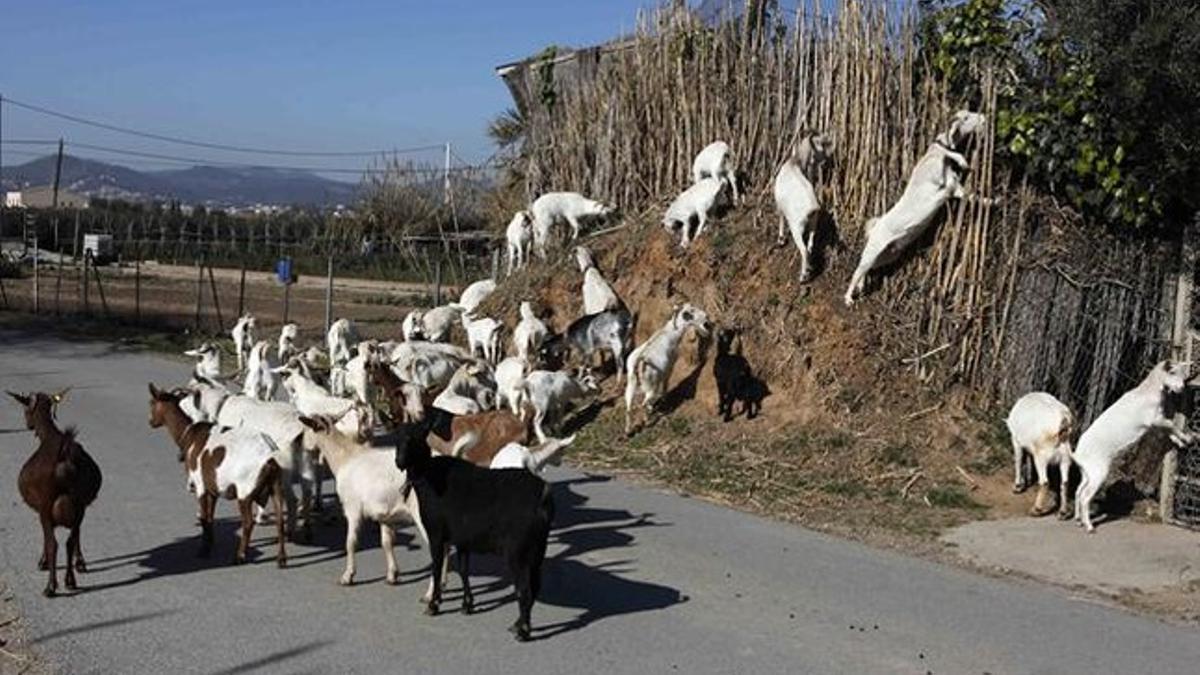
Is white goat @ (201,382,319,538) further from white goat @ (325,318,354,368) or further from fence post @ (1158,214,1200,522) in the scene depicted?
white goat @ (325,318,354,368)

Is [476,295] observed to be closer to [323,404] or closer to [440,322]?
[440,322]

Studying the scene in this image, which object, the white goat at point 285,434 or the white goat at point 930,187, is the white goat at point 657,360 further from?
the white goat at point 285,434

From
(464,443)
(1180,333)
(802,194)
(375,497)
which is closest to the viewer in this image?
(375,497)

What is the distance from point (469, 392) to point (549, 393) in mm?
836

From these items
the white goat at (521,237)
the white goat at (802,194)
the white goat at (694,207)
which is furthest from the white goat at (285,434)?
the white goat at (521,237)

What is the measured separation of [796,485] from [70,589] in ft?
20.3

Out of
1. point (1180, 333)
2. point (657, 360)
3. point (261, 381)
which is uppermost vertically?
point (1180, 333)

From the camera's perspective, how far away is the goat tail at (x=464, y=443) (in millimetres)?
10172

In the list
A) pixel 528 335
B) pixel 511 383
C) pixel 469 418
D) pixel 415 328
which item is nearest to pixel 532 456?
pixel 469 418

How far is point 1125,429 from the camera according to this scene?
10.3 meters

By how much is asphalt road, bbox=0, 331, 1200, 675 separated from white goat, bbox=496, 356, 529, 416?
2934mm

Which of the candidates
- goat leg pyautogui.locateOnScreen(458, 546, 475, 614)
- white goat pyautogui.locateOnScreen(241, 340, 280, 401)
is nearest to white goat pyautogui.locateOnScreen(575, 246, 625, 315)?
white goat pyautogui.locateOnScreen(241, 340, 280, 401)

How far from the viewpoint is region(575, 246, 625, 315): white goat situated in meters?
15.7

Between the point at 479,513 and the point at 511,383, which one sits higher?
the point at 511,383
